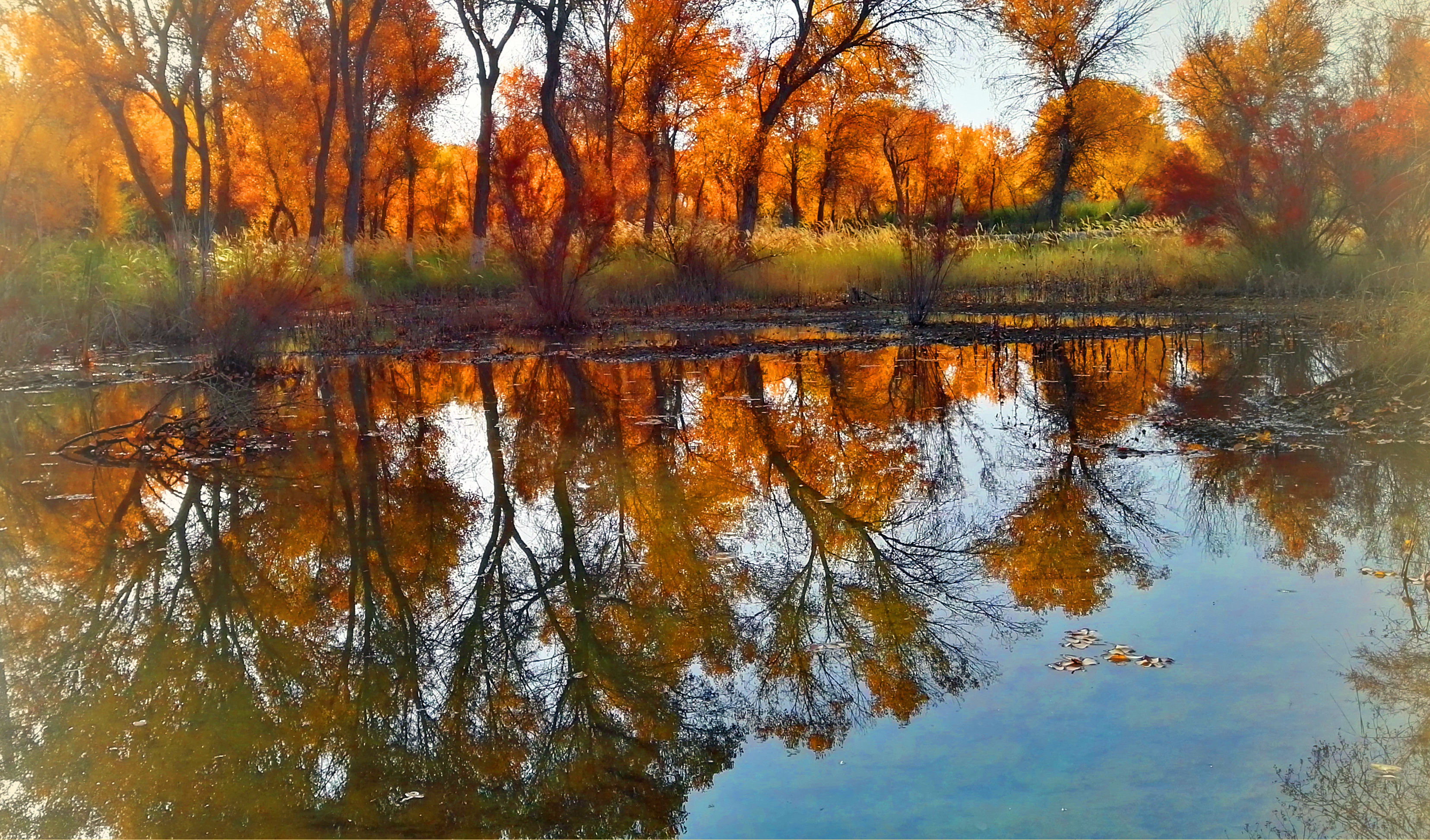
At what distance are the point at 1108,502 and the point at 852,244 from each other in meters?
16.9

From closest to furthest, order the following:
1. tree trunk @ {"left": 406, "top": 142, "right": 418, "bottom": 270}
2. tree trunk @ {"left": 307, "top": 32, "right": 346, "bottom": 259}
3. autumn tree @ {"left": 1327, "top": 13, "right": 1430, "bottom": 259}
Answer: autumn tree @ {"left": 1327, "top": 13, "right": 1430, "bottom": 259}, tree trunk @ {"left": 307, "top": 32, "right": 346, "bottom": 259}, tree trunk @ {"left": 406, "top": 142, "right": 418, "bottom": 270}

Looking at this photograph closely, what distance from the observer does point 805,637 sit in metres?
4.80

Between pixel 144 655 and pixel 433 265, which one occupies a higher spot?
pixel 433 265

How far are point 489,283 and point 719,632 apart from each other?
2161 centimetres

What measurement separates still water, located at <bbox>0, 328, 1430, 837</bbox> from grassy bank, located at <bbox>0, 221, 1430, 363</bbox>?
4.71 meters

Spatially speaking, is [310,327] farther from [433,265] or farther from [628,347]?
[433,265]

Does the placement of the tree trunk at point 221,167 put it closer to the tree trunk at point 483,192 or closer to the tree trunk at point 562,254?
the tree trunk at point 483,192

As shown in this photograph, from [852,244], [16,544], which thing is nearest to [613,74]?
[852,244]

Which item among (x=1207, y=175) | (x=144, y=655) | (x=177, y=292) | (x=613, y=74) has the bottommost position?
(x=144, y=655)

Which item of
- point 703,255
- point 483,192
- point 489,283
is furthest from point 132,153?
point 703,255

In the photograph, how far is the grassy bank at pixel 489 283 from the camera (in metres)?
14.4

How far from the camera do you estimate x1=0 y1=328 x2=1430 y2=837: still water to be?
3498 millimetres

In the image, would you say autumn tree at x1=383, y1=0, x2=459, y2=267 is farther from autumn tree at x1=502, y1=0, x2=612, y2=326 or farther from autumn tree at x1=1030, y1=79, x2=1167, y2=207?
autumn tree at x1=1030, y1=79, x2=1167, y2=207

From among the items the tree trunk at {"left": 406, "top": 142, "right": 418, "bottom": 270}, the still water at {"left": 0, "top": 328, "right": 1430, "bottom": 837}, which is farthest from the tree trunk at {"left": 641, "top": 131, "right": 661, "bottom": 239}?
the still water at {"left": 0, "top": 328, "right": 1430, "bottom": 837}
